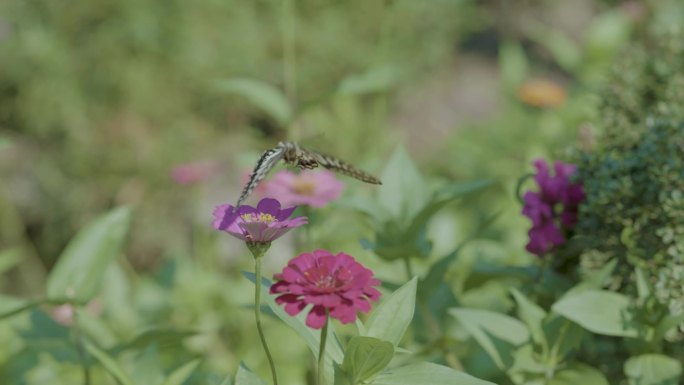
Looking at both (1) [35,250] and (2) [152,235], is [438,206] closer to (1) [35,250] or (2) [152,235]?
(2) [152,235]

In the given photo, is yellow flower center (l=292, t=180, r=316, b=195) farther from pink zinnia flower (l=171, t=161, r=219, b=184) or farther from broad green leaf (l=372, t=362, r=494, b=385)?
pink zinnia flower (l=171, t=161, r=219, b=184)

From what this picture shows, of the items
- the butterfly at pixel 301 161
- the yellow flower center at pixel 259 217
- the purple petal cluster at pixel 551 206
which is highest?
the purple petal cluster at pixel 551 206

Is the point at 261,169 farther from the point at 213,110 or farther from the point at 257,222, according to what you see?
the point at 213,110

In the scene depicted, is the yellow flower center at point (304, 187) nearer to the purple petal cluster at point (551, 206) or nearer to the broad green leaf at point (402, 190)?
the broad green leaf at point (402, 190)

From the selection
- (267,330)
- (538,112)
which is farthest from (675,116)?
(538,112)

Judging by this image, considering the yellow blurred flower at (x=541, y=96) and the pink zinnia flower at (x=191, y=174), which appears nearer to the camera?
the pink zinnia flower at (x=191, y=174)

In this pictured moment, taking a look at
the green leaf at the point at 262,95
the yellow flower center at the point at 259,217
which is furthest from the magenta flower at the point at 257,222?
the green leaf at the point at 262,95

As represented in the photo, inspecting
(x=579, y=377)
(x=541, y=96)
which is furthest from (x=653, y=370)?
(x=541, y=96)
